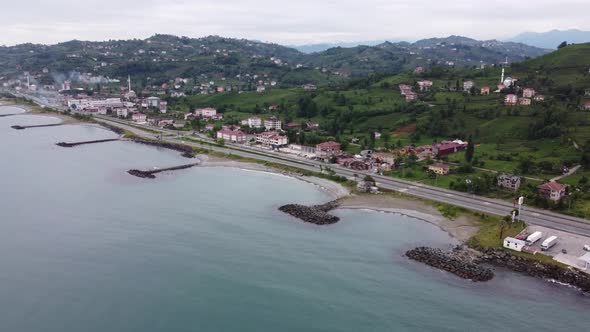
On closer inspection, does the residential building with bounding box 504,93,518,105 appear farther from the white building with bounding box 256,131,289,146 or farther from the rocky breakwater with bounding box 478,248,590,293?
the rocky breakwater with bounding box 478,248,590,293

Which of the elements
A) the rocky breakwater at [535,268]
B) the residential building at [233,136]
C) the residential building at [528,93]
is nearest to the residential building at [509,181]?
the rocky breakwater at [535,268]

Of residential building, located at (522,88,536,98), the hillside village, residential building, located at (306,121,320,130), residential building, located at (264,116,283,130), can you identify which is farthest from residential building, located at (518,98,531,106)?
residential building, located at (264,116,283,130)

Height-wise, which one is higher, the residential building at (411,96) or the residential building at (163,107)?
the residential building at (411,96)

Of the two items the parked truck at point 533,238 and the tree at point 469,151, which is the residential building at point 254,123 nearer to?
the tree at point 469,151

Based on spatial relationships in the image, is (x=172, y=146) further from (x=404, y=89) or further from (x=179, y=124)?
(x=404, y=89)

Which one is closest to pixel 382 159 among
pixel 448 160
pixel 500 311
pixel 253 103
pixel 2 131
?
pixel 448 160

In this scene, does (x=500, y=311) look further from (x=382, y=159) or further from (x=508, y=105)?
(x=508, y=105)
